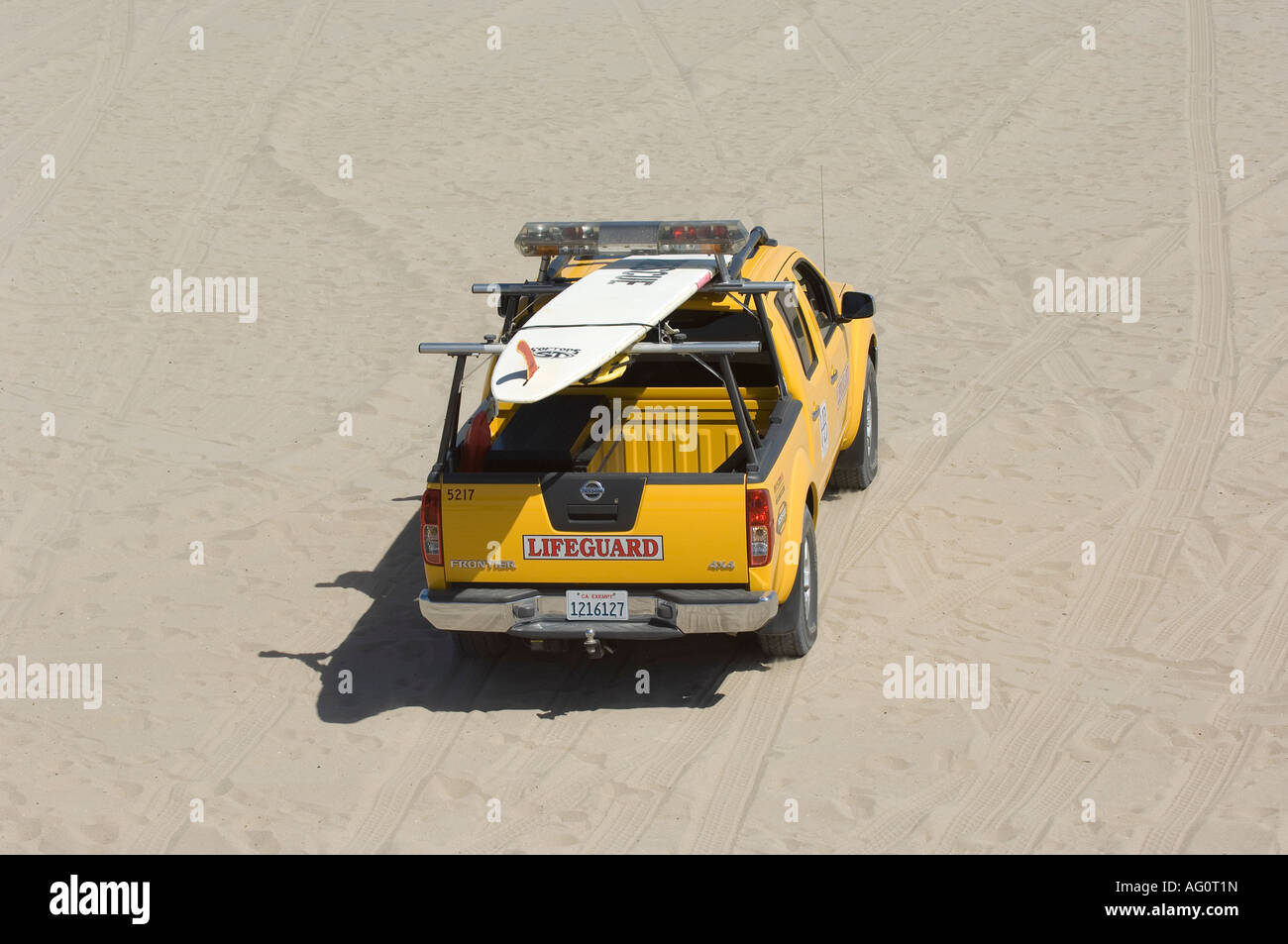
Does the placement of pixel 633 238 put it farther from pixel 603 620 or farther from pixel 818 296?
pixel 603 620

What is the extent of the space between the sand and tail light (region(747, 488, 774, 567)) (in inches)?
35.5

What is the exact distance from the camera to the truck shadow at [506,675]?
322 inches

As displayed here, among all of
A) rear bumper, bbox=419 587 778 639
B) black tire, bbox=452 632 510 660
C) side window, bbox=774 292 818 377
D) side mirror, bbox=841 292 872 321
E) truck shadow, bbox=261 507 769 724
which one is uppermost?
side mirror, bbox=841 292 872 321

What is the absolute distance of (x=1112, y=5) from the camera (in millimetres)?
23953

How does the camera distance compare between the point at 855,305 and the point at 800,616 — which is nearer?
the point at 800,616

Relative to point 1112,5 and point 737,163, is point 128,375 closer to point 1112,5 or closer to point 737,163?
point 737,163

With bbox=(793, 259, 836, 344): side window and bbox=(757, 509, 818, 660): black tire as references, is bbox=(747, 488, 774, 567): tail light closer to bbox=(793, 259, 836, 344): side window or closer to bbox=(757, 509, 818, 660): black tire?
bbox=(757, 509, 818, 660): black tire

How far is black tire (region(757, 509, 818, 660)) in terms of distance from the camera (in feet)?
26.6

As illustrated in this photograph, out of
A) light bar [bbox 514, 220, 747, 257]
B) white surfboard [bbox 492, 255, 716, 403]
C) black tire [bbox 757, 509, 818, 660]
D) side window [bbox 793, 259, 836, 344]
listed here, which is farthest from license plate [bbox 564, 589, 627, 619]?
side window [bbox 793, 259, 836, 344]

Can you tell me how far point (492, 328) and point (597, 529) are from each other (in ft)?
25.0

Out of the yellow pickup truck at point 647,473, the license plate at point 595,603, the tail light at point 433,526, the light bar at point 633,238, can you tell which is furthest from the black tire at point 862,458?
the tail light at point 433,526

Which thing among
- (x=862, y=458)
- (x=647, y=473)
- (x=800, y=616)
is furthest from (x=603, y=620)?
(x=862, y=458)

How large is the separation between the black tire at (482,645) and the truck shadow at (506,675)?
4 cm

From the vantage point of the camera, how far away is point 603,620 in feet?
25.3
